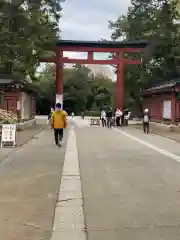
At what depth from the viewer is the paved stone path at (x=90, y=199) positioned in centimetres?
642

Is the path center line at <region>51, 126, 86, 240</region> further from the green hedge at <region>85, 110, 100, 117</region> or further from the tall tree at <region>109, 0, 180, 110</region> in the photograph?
the green hedge at <region>85, 110, 100, 117</region>

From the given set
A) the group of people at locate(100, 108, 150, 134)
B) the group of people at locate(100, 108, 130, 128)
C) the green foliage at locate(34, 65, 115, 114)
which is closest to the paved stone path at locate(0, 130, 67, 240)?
the group of people at locate(100, 108, 150, 134)

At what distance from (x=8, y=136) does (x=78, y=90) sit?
67596 millimetres

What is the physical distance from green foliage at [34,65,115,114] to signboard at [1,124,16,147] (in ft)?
208

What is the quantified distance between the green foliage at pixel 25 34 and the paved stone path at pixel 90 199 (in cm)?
600

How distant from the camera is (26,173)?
462 inches

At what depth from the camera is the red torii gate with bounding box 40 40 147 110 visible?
45.0m

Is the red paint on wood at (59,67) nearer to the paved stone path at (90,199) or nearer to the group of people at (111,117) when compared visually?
the group of people at (111,117)

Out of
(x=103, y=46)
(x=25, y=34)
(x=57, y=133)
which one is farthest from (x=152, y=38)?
(x=57, y=133)

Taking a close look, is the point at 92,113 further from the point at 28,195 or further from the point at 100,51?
the point at 28,195

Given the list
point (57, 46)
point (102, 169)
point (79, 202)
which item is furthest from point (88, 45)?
point (79, 202)

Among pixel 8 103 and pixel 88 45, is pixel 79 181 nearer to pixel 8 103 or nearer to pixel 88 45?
pixel 8 103

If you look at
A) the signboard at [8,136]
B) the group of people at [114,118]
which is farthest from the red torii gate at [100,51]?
the signboard at [8,136]

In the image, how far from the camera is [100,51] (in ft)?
150
